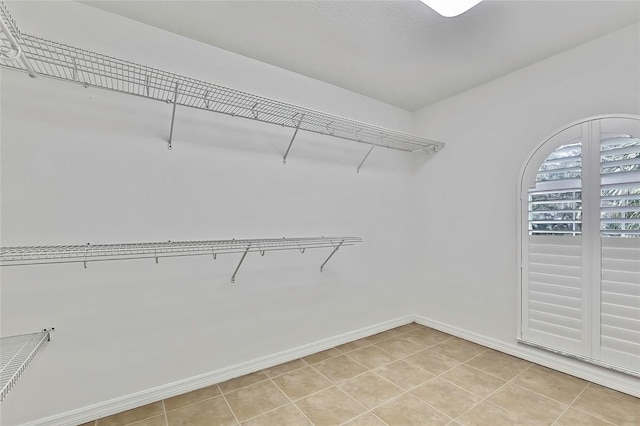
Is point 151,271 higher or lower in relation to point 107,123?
lower

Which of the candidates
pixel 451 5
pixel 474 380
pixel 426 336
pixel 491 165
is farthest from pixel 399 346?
pixel 451 5

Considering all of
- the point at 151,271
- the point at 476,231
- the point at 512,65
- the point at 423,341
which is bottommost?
the point at 423,341

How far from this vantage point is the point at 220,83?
7.15ft

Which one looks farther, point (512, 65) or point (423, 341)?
point (423, 341)

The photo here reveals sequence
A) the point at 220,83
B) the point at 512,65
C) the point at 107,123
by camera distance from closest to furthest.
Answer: the point at 107,123 → the point at 220,83 → the point at 512,65

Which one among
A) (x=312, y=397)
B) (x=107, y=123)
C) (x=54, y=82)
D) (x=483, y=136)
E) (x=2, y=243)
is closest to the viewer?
(x=2, y=243)

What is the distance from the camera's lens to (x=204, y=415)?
1.76 m

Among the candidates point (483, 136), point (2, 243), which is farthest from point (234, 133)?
point (483, 136)

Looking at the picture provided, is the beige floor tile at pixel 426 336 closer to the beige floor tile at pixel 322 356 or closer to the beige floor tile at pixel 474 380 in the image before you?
the beige floor tile at pixel 474 380

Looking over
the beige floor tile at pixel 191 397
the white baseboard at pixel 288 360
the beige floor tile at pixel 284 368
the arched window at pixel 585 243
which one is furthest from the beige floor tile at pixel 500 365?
the beige floor tile at pixel 191 397

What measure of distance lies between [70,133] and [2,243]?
0.68m

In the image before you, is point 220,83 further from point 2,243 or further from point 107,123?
point 2,243

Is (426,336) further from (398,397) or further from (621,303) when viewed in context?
(621,303)

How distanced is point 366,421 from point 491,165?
2.34 meters
